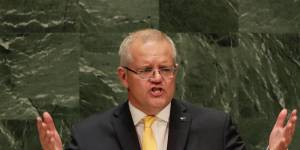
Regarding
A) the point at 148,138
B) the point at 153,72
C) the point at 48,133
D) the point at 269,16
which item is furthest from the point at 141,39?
→ the point at 269,16

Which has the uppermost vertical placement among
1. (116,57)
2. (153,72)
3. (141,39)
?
(141,39)

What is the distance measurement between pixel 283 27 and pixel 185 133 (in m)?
1.47

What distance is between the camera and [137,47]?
2.76m

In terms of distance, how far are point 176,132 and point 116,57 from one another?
116 centimetres

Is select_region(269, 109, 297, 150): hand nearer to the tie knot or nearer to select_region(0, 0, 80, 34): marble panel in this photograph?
the tie knot

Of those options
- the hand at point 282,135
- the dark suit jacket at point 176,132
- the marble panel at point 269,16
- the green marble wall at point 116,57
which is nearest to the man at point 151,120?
the dark suit jacket at point 176,132

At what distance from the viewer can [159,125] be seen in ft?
9.13

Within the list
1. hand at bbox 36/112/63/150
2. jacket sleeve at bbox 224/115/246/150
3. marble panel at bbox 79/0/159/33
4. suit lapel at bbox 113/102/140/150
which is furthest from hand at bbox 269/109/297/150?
marble panel at bbox 79/0/159/33

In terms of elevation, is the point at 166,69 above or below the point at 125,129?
above

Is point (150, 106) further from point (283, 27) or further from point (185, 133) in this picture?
point (283, 27)

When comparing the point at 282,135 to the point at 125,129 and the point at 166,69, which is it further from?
the point at 125,129

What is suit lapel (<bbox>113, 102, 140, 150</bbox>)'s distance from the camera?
270 cm

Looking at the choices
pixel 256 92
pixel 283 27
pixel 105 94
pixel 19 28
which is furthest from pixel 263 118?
pixel 19 28

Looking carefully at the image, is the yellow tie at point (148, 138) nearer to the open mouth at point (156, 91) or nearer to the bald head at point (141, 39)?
the open mouth at point (156, 91)
